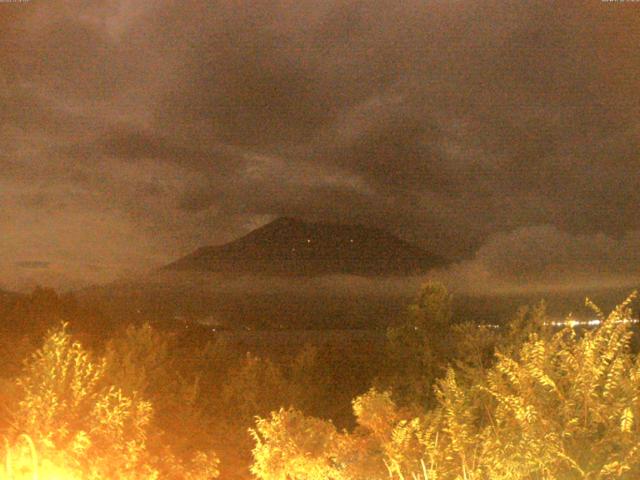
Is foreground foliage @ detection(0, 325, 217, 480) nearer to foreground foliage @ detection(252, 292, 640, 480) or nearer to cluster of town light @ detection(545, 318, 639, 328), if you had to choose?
foreground foliage @ detection(252, 292, 640, 480)

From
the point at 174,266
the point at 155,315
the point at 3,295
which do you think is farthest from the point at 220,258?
the point at 3,295

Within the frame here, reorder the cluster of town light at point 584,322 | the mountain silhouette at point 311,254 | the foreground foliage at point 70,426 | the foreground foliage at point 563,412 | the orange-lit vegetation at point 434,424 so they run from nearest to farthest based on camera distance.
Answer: the foreground foliage at point 563,412, the orange-lit vegetation at point 434,424, the cluster of town light at point 584,322, the foreground foliage at point 70,426, the mountain silhouette at point 311,254

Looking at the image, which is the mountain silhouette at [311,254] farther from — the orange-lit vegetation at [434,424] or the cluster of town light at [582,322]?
the cluster of town light at [582,322]

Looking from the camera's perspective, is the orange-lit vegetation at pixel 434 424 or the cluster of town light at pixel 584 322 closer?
the orange-lit vegetation at pixel 434 424

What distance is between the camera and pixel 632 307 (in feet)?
23.6

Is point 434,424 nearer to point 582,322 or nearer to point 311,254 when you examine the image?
point 582,322

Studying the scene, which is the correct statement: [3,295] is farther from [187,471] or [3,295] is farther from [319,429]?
[319,429]

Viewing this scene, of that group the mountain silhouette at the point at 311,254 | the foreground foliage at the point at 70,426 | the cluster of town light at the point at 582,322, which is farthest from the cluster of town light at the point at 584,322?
the mountain silhouette at the point at 311,254

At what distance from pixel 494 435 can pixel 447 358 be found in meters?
17.5

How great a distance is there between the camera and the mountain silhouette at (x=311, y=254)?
367ft

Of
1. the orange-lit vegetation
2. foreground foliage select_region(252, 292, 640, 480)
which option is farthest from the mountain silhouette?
foreground foliage select_region(252, 292, 640, 480)

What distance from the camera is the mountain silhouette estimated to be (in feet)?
367

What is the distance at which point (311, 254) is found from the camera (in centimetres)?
15625

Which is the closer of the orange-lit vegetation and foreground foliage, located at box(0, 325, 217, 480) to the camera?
the orange-lit vegetation
